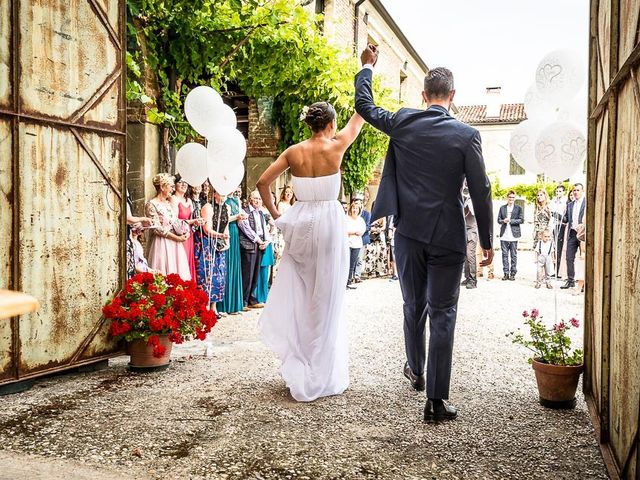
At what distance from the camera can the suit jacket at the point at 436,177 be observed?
3.76 meters

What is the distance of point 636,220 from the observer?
2398 millimetres

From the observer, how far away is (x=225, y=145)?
600 centimetres

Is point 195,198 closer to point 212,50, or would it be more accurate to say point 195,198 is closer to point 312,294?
point 212,50

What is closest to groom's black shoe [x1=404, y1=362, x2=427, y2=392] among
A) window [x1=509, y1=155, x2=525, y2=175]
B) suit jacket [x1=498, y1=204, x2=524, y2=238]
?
suit jacket [x1=498, y1=204, x2=524, y2=238]

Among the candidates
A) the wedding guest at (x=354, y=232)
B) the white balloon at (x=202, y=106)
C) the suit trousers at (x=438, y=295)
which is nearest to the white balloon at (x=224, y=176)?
the white balloon at (x=202, y=106)

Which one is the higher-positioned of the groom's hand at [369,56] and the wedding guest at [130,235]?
the groom's hand at [369,56]

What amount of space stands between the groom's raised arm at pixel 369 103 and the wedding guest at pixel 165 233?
12.3ft

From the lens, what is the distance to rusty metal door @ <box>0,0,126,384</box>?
4371 millimetres

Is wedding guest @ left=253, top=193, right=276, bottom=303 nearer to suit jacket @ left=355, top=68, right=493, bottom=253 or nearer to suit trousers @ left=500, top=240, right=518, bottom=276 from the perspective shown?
suit jacket @ left=355, top=68, right=493, bottom=253

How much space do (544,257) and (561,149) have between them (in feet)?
25.5

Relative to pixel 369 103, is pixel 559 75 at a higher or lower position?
higher

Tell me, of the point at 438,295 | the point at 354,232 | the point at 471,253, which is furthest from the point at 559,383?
the point at 354,232

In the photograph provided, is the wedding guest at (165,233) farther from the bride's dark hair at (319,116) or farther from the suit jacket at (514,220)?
the suit jacket at (514,220)

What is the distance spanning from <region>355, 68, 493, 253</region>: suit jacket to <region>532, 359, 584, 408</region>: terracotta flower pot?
999mm
